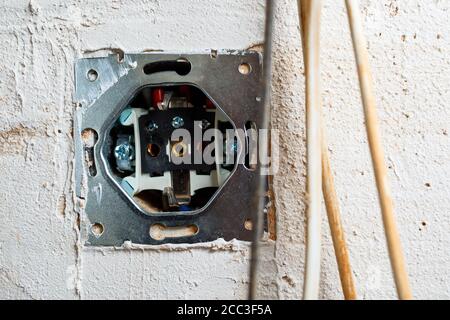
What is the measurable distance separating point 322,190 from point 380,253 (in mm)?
105

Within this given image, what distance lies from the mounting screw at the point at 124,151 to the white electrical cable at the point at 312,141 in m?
0.20

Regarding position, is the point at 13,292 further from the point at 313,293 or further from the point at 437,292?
the point at 437,292

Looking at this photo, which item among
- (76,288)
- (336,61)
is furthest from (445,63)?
(76,288)

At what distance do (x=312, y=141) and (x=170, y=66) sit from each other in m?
0.18

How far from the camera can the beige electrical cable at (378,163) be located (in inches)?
17.4

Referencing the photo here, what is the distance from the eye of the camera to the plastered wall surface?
537mm

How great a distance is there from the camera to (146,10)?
1.82ft

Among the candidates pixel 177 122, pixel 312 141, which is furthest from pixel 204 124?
pixel 312 141

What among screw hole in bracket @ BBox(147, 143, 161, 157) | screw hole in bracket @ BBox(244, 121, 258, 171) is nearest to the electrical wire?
screw hole in bracket @ BBox(244, 121, 258, 171)

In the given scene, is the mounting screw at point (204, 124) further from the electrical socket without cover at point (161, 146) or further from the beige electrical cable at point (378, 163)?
the beige electrical cable at point (378, 163)

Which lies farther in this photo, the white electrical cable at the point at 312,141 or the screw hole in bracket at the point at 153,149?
the screw hole in bracket at the point at 153,149

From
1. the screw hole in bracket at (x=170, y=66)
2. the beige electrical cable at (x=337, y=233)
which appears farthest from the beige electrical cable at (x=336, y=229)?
the screw hole in bracket at (x=170, y=66)

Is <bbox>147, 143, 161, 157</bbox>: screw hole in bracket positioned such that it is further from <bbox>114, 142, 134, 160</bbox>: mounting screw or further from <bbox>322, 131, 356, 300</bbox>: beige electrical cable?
<bbox>322, 131, 356, 300</bbox>: beige electrical cable

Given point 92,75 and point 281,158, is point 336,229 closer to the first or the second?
point 281,158
